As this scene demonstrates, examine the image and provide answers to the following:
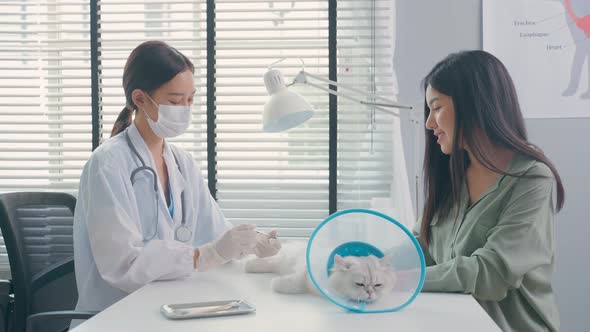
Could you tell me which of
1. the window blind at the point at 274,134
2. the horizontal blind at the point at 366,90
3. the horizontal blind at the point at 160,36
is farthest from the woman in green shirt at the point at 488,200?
the horizontal blind at the point at 160,36

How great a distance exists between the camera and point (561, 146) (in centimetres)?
284

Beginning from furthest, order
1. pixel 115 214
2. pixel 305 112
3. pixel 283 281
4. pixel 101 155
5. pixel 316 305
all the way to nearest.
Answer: pixel 305 112, pixel 101 155, pixel 115 214, pixel 283 281, pixel 316 305

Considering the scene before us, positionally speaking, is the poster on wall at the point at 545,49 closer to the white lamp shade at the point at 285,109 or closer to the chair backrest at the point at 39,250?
the white lamp shade at the point at 285,109

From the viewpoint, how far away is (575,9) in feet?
9.23

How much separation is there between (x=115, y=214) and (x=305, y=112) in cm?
69

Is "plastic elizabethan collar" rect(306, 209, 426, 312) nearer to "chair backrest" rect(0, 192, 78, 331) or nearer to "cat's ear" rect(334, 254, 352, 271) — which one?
"cat's ear" rect(334, 254, 352, 271)

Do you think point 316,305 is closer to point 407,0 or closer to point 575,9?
point 407,0

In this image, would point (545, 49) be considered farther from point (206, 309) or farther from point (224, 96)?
point (206, 309)

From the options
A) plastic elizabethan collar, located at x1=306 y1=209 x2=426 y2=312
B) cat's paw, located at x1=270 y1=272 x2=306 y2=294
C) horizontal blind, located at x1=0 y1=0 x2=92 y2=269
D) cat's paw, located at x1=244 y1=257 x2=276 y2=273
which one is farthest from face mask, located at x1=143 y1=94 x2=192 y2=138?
horizontal blind, located at x1=0 y1=0 x2=92 y2=269

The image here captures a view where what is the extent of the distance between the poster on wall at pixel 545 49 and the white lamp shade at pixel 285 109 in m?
1.24

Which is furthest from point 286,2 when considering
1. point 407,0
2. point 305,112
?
point 305,112

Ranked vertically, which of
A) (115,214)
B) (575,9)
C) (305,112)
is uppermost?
(575,9)

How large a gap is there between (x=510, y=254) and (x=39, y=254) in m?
1.42

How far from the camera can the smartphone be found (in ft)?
4.17
